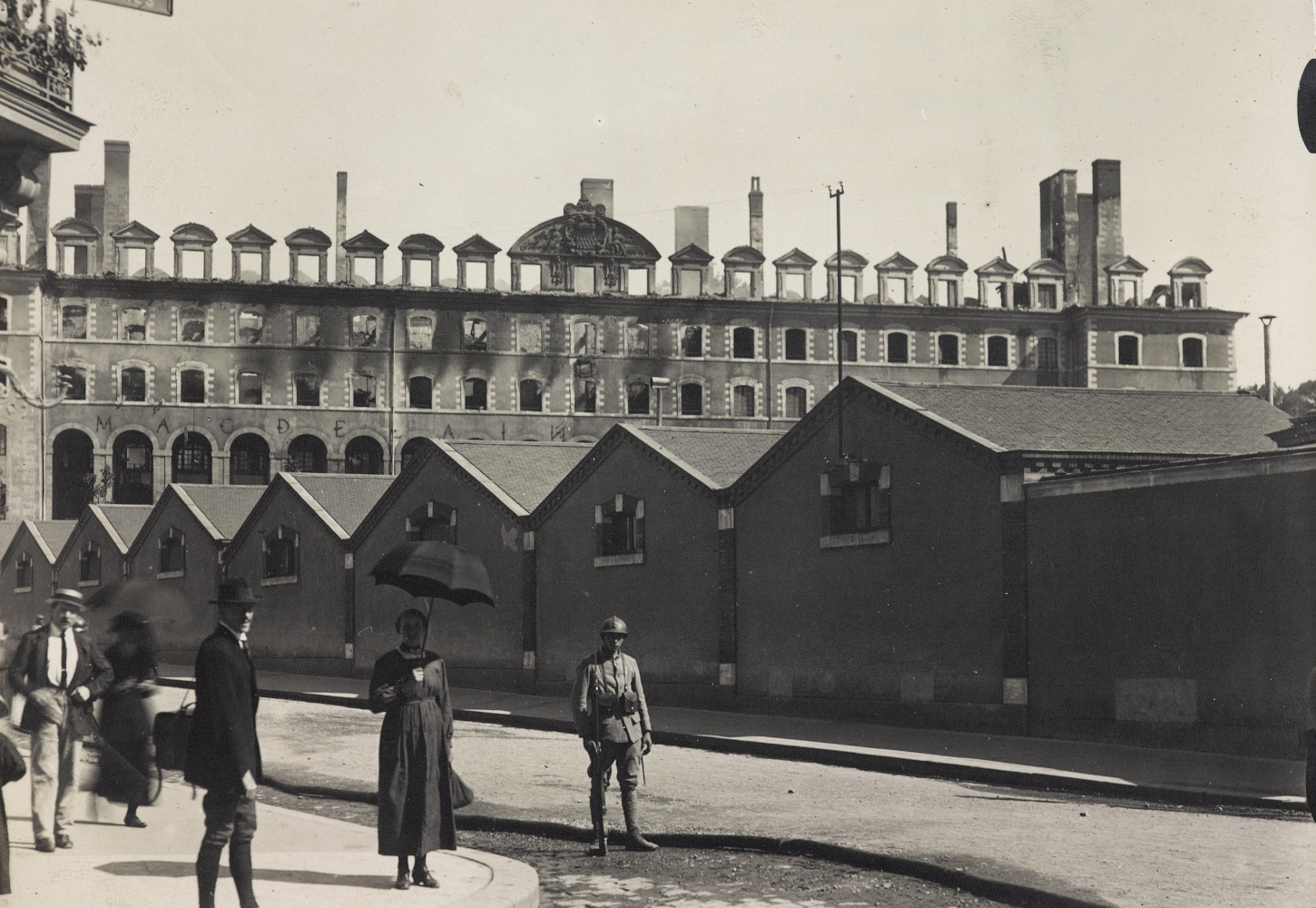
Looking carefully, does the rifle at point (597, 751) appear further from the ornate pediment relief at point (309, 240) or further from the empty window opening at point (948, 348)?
the empty window opening at point (948, 348)

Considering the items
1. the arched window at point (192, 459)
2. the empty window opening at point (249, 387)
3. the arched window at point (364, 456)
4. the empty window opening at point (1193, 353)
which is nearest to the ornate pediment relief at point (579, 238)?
the arched window at point (364, 456)

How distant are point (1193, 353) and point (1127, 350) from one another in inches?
127

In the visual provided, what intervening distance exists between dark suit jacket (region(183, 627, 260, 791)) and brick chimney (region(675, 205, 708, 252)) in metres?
64.5

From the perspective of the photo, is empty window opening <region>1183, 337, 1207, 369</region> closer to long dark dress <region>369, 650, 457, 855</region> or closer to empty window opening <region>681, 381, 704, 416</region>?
empty window opening <region>681, 381, 704, 416</region>

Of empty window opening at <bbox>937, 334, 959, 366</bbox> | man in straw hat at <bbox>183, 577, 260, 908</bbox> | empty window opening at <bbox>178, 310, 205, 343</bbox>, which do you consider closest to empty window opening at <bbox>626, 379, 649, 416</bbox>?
empty window opening at <bbox>937, 334, 959, 366</bbox>

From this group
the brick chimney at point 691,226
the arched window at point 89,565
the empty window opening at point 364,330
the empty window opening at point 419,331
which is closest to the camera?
the arched window at point 89,565

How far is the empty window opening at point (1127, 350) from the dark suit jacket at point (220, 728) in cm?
6697

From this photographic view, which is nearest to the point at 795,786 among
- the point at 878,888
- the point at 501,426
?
the point at 878,888

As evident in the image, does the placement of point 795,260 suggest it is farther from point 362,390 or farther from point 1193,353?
point 362,390

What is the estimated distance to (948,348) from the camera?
71.0 metres

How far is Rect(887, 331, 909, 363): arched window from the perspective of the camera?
2778 inches

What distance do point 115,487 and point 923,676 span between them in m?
51.4

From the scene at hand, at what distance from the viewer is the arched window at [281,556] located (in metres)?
42.2

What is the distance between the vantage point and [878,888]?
10.2 metres
